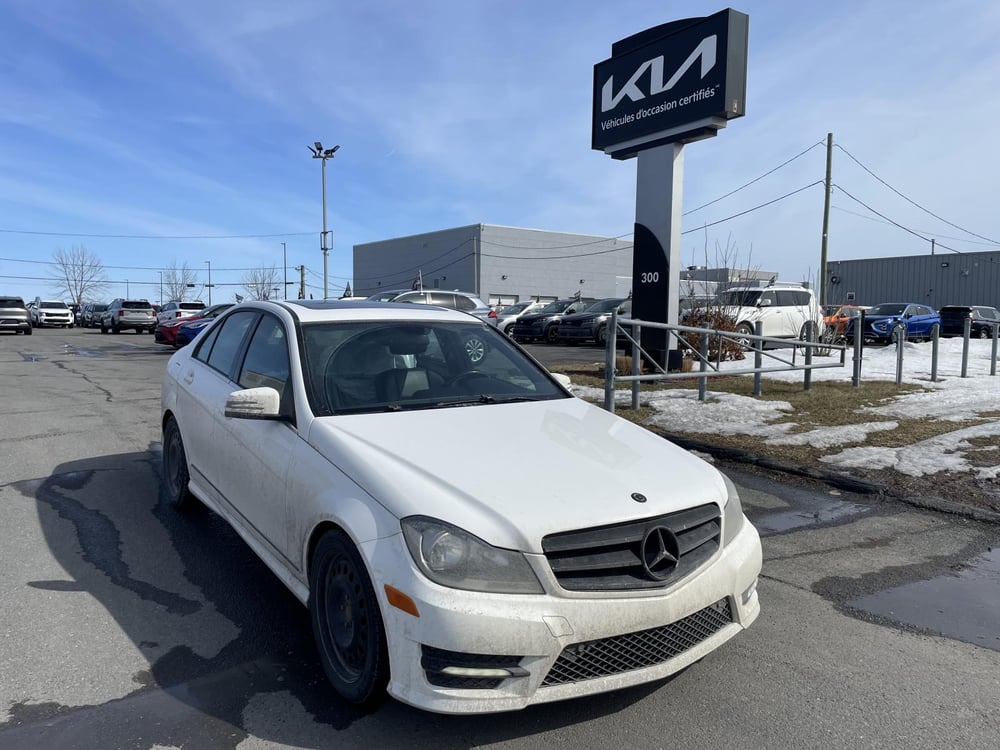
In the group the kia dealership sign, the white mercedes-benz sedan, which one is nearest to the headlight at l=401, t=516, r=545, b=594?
the white mercedes-benz sedan

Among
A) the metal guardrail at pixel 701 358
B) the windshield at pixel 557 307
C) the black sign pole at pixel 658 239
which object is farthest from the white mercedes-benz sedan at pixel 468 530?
the windshield at pixel 557 307

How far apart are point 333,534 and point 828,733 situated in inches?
78.2

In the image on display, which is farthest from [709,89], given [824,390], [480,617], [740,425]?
[480,617]

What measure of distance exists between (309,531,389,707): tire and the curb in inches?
186

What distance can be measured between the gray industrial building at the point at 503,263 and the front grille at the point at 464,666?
5742 cm

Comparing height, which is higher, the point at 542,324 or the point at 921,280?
the point at 921,280

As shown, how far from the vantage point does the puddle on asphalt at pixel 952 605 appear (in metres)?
3.72

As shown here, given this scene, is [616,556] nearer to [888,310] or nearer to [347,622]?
[347,622]

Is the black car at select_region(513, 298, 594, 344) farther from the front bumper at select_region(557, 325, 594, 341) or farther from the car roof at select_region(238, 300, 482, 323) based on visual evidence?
the car roof at select_region(238, 300, 482, 323)

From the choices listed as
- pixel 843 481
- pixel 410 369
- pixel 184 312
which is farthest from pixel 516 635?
pixel 184 312

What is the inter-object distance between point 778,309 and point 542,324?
27.0ft

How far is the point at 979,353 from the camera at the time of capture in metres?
18.4

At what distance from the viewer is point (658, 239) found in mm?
13570

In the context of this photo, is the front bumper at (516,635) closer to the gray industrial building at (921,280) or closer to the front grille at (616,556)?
the front grille at (616,556)
